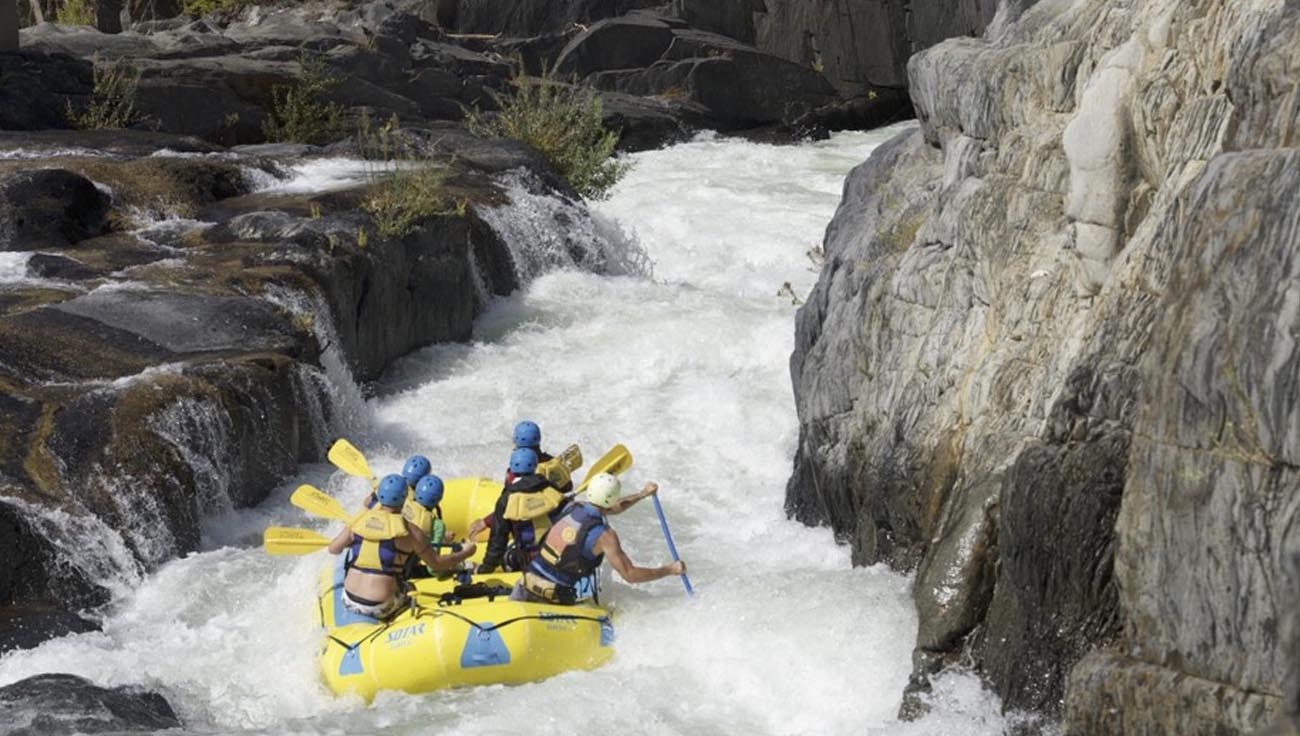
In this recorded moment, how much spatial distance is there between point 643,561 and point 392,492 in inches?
80.8

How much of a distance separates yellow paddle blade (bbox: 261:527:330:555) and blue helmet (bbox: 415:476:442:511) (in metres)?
0.52

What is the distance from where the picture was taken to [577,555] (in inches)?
316

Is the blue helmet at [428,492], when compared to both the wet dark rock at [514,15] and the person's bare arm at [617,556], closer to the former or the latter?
the person's bare arm at [617,556]

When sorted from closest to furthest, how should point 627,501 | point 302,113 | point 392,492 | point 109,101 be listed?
1. point 392,492
2. point 627,501
3. point 109,101
4. point 302,113

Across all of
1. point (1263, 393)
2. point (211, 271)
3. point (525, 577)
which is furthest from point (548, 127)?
point (1263, 393)

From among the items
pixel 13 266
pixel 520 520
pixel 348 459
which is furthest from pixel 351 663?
pixel 13 266

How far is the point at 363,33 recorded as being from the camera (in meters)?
23.2

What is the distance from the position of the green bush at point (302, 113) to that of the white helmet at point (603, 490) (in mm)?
10526

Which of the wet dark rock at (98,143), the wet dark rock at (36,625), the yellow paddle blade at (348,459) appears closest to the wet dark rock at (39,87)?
the wet dark rock at (98,143)

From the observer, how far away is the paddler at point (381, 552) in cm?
794

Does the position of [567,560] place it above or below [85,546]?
above

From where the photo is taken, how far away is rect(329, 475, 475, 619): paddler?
7.94m

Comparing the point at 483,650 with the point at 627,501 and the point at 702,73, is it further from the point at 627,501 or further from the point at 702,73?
the point at 702,73

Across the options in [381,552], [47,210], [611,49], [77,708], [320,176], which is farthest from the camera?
[611,49]
